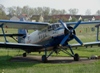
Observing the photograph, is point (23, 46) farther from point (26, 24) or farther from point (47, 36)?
point (47, 36)

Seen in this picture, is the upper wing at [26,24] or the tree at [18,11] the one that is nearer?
the upper wing at [26,24]

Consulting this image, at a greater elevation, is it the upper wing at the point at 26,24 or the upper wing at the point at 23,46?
the upper wing at the point at 26,24

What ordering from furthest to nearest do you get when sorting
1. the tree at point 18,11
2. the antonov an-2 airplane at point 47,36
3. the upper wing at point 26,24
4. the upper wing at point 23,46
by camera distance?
the tree at point 18,11
the upper wing at point 26,24
the upper wing at point 23,46
the antonov an-2 airplane at point 47,36

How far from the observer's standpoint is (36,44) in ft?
63.0

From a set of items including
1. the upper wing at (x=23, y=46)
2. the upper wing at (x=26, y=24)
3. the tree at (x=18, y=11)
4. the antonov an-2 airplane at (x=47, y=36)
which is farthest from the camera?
the tree at (x=18, y=11)

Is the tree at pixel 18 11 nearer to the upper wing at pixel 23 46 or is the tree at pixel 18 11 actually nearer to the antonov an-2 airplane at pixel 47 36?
the antonov an-2 airplane at pixel 47 36

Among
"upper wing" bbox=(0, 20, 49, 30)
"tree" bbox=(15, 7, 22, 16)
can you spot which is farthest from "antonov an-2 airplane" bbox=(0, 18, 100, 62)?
"tree" bbox=(15, 7, 22, 16)

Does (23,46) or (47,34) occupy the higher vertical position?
(47,34)

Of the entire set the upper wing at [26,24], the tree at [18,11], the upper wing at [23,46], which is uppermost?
the upper wing at [26,24]

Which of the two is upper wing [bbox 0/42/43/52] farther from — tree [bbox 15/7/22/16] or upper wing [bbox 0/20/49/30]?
tree [bbox 15/7/22/16]

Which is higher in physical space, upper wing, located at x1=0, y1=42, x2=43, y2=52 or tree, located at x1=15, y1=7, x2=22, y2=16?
upper wing, located at x1=0, y1=42, x2=43, y2=52

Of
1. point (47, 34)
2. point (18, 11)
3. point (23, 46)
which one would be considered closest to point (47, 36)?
point (47, 34)

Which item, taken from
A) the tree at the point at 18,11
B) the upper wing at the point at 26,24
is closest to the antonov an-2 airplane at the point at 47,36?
the upper wing at the point at 26,24

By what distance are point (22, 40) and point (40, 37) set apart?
130 inches
